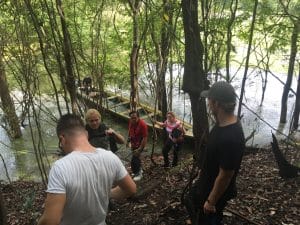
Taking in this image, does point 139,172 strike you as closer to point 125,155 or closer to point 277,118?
point 125,155

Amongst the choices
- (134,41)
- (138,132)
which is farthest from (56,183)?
(134,41)

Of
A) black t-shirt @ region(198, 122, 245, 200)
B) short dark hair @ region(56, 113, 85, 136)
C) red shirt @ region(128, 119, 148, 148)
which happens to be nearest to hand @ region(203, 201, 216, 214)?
black t-shirt @ region(198, 122, 245, 200)

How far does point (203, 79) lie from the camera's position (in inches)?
156

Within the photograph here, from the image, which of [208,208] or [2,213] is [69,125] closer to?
[208,208]

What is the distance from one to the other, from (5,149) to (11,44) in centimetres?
459

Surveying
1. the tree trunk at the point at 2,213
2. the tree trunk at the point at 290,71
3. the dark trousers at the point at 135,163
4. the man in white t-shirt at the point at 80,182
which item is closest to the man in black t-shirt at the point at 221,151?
the man in white t-shirt at the point at 80,182

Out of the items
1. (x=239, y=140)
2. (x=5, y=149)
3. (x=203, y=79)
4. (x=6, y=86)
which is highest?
(x=203, y=79)

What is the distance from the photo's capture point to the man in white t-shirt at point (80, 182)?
2.07 meters

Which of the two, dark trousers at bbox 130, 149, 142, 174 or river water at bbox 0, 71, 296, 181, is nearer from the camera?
dark trousers at bbox 130, 149, 142, 174

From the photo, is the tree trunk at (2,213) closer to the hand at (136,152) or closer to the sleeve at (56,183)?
the sleeve at (56,183)

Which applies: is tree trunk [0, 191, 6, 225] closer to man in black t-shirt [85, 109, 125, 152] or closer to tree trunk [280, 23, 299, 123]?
man in black t-shirt [85, 109, 125, 152]

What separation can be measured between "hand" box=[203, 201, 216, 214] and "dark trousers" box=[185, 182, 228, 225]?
0.37ft

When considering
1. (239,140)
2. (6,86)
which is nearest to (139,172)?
(239,140)

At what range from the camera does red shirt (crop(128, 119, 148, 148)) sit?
6859 millimetres
